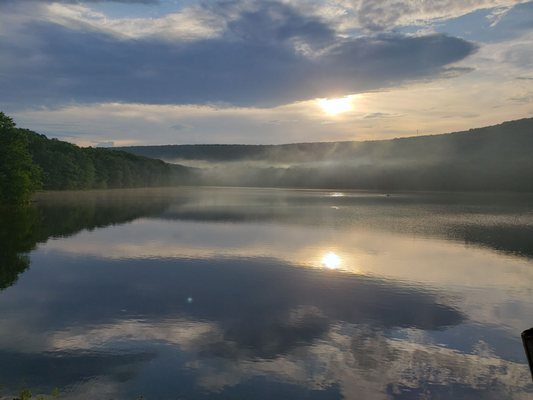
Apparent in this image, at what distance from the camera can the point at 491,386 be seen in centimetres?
1884

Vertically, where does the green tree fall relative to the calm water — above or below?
above

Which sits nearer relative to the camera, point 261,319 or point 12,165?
point 261,319

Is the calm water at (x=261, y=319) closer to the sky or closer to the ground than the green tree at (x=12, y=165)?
closer to the ground

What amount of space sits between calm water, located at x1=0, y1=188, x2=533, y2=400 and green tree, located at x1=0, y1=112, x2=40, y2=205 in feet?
124

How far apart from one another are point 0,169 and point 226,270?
2720 inches

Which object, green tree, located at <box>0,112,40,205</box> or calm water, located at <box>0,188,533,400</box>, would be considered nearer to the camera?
calm water, located at <box>0,188,533,400</box>

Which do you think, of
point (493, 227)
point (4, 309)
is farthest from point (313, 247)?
point (493, 227)

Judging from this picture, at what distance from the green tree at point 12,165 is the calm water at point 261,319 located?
37777 mm

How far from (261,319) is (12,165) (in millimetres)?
82051

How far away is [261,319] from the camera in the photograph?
27.2 m

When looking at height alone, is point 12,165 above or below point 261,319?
above

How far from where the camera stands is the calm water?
1853 cm

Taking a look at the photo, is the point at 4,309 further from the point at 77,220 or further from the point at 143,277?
the point at 77,220

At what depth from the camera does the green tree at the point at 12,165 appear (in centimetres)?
8956
